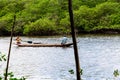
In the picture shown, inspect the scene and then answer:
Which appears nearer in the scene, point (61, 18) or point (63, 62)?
point (63, 62)

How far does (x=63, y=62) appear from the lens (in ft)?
91.8

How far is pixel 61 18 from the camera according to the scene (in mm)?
64938

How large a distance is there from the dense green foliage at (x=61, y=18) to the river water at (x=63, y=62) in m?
20.5

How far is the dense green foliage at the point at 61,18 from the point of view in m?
60.2

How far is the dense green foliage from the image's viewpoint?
197 ft

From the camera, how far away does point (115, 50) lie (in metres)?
33.5

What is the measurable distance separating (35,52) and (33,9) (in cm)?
3494

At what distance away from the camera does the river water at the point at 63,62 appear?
22.7 metres

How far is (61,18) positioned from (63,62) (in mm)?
37281

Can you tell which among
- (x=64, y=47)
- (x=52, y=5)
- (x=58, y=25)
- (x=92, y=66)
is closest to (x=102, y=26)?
(x=58, y=25)

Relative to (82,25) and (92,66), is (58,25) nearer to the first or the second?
(82,25)

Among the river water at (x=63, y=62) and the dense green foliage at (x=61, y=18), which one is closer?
the river water at (x=63, y=62)

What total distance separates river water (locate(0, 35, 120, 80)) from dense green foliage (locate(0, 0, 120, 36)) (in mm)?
20457

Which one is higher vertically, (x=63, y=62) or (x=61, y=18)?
(x=63, y=62)
